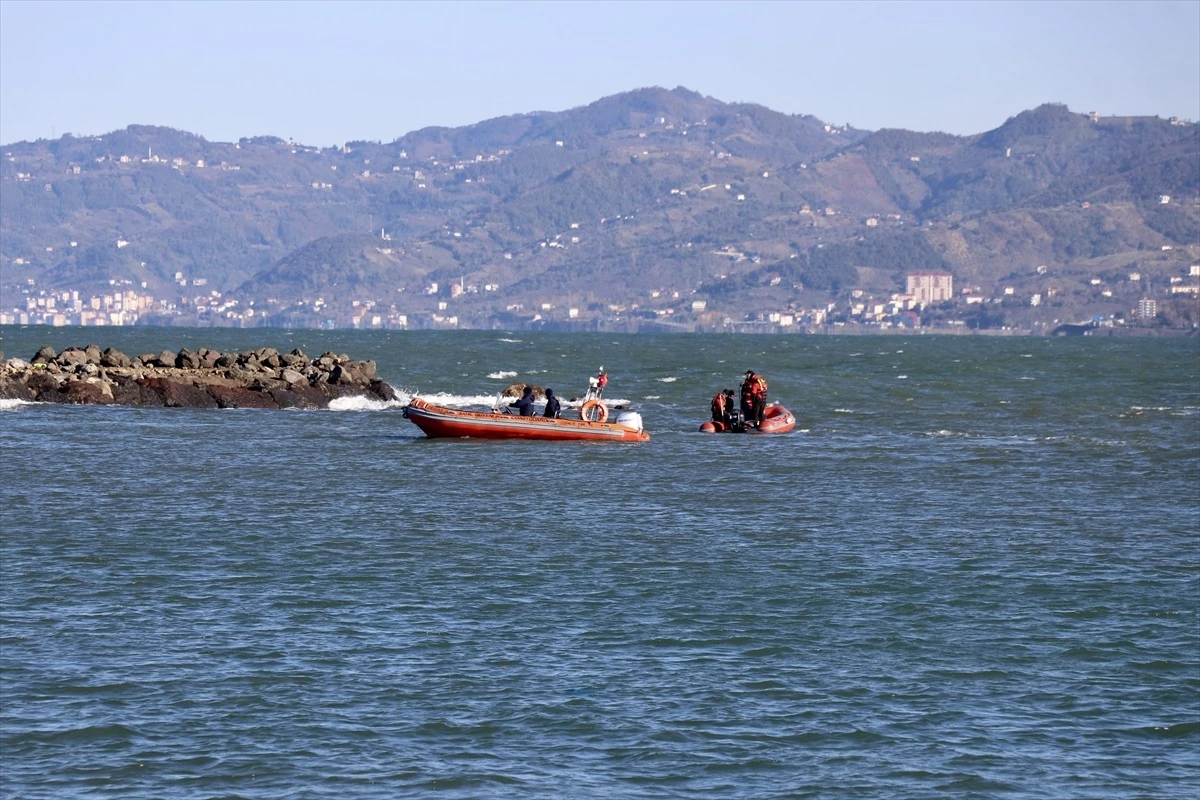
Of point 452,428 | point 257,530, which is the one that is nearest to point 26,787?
point 257,530

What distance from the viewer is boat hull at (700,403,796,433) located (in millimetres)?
52562

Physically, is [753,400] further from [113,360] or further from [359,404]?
[113,360]

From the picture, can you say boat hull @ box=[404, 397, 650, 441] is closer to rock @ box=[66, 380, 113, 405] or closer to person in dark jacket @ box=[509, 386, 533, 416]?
person in dark jacket @ box=[509, 386, 533, 416]

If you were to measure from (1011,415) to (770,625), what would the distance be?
44.7m

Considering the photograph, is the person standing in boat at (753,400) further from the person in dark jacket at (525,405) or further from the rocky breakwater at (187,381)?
the rocky breakwater at (187,381)

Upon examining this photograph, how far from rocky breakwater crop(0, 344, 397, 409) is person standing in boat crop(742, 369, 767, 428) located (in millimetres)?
17304

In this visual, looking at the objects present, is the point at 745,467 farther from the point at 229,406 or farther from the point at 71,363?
the point at 71,363

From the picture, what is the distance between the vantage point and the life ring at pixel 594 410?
48969 millimetres

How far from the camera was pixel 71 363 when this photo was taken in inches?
2709

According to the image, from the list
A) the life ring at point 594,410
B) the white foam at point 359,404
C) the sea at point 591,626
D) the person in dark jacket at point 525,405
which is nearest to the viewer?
the sea at point 591,626

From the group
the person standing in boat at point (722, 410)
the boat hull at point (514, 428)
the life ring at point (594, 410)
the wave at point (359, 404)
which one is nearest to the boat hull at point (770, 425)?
the person standing in boat at point (722, 410)

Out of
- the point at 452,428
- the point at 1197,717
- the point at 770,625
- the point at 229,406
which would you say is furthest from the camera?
the point at 229,406

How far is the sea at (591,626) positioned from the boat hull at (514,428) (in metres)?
3.99

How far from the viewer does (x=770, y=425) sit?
52969 mm
